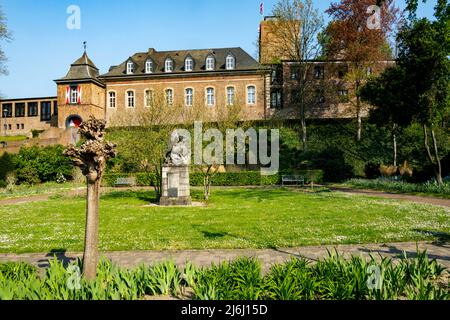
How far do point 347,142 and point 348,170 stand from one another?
19.1ft

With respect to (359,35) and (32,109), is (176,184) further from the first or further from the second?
(32,109)

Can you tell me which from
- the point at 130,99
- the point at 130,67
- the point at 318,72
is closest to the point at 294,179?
the point at 318,72

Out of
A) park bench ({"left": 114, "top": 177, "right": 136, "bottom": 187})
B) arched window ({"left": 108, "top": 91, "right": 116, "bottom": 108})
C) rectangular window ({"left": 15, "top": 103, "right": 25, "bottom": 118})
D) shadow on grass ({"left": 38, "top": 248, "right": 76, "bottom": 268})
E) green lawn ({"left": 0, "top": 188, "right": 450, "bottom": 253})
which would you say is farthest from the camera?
rectangular window ({"left": 15, "top": 103, "right": 25, "bottom": 118})

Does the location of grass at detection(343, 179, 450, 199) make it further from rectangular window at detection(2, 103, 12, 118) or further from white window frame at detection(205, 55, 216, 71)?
rectangular window at detection(2, 103, 12, 118)

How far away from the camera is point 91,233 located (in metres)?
4.74

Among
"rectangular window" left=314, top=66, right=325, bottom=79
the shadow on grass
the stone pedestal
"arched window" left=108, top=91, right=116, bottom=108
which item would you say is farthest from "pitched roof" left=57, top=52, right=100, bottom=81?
the shadow on grass

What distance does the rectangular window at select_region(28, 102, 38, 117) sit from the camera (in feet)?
189

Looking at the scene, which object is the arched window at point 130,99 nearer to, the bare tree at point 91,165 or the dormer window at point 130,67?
the dormer window at point 130,67

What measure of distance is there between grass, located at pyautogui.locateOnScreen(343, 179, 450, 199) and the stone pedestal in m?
12.4

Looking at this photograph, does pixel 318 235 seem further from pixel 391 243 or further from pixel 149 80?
pixel 149 80

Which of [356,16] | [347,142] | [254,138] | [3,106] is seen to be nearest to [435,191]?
[347,142]

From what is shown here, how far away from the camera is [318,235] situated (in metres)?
8.30

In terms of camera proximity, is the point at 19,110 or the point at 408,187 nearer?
the point at 408,187

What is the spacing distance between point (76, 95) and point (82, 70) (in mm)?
3642
